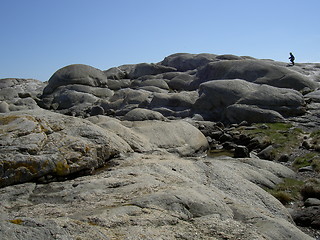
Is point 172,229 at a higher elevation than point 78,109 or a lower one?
higher

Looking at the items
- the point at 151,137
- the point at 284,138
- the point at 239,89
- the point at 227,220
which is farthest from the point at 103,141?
the point at 239,89

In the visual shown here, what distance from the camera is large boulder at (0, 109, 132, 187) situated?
41.8 ft

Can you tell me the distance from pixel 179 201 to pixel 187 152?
42.5 feet

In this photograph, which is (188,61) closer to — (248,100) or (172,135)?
(248,100)

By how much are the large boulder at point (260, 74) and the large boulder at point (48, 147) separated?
1754 inches

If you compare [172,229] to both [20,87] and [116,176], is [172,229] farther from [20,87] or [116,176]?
[20,87]

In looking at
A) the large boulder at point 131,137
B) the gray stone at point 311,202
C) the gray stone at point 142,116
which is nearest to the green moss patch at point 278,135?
the gray stone at point 142,116

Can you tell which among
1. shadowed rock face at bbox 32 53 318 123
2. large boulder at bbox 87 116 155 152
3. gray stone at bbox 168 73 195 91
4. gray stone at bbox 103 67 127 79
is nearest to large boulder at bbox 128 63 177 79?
shadowed rock face at bbox 32 53 318 123

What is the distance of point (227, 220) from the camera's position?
10.5 metres

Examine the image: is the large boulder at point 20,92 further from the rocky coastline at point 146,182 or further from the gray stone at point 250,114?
the rocky coastline at point 146,182

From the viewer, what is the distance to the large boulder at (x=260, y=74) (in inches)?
2197

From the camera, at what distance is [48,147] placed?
13.9 meters

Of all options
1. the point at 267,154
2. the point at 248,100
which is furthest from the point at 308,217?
the point at 248,100

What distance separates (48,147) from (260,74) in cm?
5004
